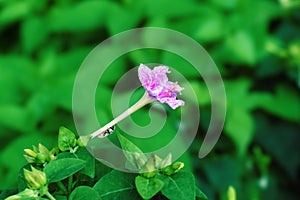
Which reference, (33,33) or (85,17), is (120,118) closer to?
(85,17)

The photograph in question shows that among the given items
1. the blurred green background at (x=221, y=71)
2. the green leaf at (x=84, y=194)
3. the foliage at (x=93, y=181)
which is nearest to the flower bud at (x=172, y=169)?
the foliage at (x=93, y=181)

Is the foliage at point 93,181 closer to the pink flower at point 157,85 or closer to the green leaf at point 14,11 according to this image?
the pink flower at point 157,85

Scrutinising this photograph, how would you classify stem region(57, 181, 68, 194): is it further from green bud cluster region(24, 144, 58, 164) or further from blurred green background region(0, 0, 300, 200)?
blurred green background region(0, 0, 300, 200)

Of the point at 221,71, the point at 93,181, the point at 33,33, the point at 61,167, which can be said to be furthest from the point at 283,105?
the point at 61,167

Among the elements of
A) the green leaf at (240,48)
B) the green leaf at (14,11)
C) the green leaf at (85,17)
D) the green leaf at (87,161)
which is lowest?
the green leaf at (87,161)

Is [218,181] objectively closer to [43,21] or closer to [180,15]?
[180,15]
